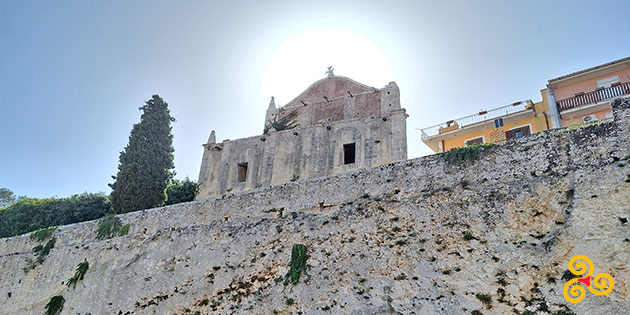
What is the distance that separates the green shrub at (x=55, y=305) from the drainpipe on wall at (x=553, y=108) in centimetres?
2037

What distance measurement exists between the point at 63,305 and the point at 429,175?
10141 mm

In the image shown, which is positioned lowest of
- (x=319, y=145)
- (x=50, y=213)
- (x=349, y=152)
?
(x=50, y=213)

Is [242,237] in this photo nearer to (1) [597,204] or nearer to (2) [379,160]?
(1) [597,204]

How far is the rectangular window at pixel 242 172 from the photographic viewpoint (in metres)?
21.7

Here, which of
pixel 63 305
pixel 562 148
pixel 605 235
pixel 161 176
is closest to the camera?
pixel 605 235

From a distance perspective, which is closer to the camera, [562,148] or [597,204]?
[597,204]

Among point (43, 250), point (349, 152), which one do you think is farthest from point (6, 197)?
point (349, 152)

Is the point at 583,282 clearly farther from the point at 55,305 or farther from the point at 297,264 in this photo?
the point at 55,305

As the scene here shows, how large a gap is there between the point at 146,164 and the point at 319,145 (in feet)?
24.7

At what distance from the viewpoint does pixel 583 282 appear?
6133 millimetres

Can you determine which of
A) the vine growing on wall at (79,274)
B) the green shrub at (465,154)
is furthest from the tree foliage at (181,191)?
the green shrub at (465,154)

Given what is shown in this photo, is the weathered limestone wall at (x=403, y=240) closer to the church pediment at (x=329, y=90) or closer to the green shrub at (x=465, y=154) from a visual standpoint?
the green shrub at (x=465, y=154)

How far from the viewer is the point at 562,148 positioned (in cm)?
758

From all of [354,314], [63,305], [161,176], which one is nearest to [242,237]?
[354,314]
